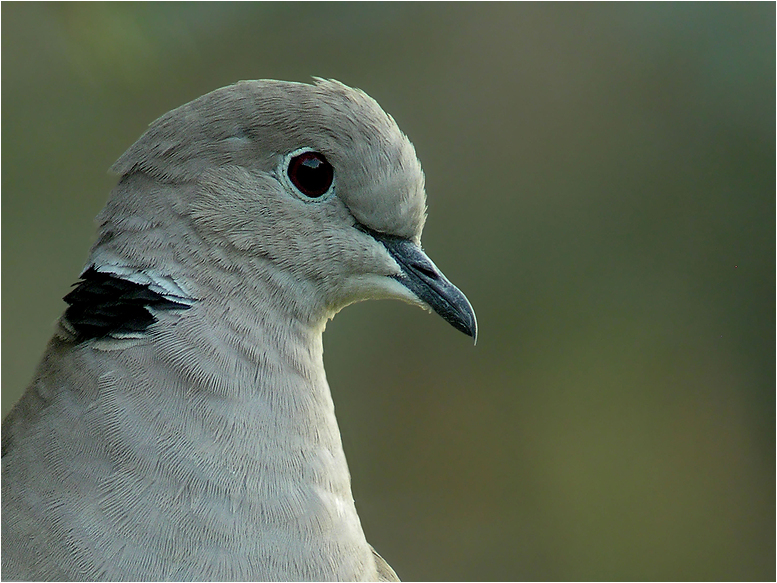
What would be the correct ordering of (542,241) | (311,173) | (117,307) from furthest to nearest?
1. (542,241)
2. (311,173)
3. (117,307)

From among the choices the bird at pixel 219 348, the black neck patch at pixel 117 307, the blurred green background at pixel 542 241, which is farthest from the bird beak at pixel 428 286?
the blurred green background at pixel 542 241

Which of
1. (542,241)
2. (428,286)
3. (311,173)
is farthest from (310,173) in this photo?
(542,241)

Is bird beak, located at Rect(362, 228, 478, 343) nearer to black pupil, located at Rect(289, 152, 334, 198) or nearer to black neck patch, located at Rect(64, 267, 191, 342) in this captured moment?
black pupil, located at Rect(289, 152, 334, 198)

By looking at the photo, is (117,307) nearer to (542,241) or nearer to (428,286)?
(428,286)

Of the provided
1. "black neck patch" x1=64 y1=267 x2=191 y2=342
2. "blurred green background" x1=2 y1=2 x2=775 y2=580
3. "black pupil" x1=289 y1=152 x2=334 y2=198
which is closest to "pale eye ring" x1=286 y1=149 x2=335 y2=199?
"black pupil" x1=289 y1=152 x2=334 y2=198

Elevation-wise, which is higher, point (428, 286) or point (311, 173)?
point (311, 173)

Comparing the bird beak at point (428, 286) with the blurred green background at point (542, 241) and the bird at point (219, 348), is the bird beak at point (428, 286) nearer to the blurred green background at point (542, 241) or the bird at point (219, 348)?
the bird at point (219, 348)

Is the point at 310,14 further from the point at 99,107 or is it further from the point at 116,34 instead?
the point at 116,34
